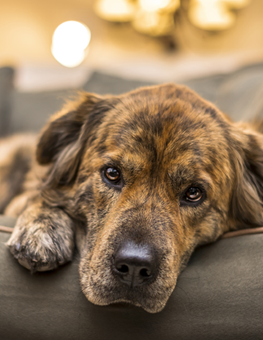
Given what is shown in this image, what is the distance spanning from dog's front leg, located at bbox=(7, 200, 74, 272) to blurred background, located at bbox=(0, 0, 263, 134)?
138 centimetres

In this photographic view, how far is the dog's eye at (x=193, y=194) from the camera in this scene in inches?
66.4

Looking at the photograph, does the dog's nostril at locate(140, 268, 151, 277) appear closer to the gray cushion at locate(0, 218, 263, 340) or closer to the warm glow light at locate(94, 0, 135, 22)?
the gray cushion at locate(0, 218, 263, 340)

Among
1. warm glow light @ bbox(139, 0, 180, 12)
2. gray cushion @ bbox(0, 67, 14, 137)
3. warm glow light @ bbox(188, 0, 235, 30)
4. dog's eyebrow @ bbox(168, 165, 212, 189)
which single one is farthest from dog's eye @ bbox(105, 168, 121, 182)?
warm glow light @ bbox(188, 0, 235, 30)

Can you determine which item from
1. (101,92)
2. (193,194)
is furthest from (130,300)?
(101,92)

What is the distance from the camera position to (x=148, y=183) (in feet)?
5.36

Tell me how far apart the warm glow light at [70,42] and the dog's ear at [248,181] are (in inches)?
200

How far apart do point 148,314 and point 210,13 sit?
5.89m

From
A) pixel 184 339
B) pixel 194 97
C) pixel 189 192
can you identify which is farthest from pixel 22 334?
pixel 194 97

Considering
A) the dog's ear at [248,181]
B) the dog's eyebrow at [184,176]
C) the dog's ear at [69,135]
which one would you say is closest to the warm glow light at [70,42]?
the dog's ear at [69,135]

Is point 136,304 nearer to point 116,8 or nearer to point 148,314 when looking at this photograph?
point 148,314

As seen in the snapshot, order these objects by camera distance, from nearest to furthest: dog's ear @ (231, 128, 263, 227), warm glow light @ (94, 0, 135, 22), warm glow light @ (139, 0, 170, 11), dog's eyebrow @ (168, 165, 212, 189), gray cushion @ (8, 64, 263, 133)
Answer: dog's eyebrow @ (168, 165, 212, 189) < dog's ear @ (231, 128, 263, 227) < gray cushion @ (8, 64, 263, 133) < warm glow light @ (139, 0, 170, 11) < warm glow light @ (94, 0, 135, 22)

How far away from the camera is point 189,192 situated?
66.4 inches

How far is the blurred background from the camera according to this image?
442 cm

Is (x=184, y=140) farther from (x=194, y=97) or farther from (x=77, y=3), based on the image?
(x=77, y=3)
